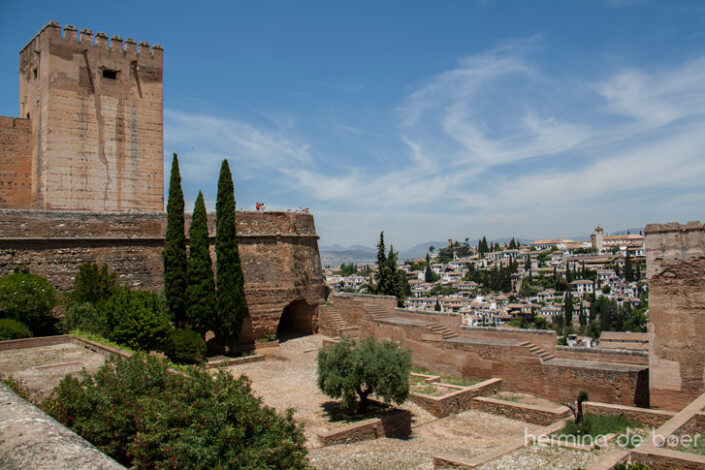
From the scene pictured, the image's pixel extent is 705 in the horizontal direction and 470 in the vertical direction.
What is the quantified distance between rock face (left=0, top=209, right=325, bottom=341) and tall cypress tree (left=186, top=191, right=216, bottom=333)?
5.64 ft

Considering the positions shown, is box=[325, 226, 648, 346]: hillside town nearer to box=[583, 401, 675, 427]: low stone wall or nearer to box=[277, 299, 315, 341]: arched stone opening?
box=[277, 299, 315, 341]: arched stone opening

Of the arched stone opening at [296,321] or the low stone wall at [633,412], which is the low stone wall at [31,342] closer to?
the arched stone opening at [296,321]

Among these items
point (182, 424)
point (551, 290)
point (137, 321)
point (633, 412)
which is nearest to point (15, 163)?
point (137, 321)

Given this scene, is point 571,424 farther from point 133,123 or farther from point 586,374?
point 133,123

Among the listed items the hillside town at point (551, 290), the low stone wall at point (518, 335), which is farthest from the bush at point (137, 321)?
the hillside town at point (551, 290)

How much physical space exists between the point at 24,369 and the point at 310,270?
9711 mm

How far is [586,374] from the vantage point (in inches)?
468

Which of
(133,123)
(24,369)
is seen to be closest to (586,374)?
(24,369)

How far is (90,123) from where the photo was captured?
16.9 meters

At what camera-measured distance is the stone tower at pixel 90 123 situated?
16.3 m

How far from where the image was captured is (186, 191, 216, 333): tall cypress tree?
14273 mm

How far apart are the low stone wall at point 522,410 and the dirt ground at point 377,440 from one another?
15 centimetres

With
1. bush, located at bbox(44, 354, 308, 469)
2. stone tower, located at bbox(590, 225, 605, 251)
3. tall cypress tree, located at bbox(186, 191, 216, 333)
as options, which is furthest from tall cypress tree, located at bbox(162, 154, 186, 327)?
stone tower, located at bbox(590, 225, 605, 251)

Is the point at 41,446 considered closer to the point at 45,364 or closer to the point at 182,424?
the point at 182,424
